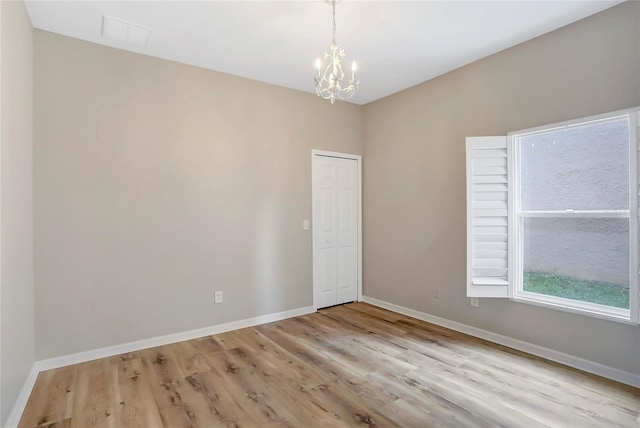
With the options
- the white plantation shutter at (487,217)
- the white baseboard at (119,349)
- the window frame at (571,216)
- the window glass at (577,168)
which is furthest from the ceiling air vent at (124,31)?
the window glass at (577,168)

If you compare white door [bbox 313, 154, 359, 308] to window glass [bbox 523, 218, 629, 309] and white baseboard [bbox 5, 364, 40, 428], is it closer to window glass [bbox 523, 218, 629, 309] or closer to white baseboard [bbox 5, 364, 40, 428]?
window glass [bbox 523, 218, 629, 309]

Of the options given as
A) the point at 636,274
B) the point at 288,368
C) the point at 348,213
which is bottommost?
the point at 288,368

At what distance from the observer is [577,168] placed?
280 centimetres

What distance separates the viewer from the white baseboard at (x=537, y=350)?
251 cm

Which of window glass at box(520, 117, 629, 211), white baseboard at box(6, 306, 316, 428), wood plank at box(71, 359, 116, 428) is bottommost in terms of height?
wood plank at box(71, 359, 116, 428)

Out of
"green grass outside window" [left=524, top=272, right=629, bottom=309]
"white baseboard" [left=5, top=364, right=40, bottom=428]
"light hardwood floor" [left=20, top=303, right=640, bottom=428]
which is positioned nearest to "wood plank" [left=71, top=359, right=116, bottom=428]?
"light hardwood floor" [left=20, top=303, right=640, bottom=428]

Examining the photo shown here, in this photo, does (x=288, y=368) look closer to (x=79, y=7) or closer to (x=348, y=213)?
(x=348, y=213)

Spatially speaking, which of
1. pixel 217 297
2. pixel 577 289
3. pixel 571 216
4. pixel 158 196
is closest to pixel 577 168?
pixel 571 216

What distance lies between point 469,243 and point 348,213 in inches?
73.3

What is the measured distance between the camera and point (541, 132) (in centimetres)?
296

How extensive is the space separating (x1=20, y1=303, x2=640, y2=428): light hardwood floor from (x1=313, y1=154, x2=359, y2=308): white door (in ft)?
3.99

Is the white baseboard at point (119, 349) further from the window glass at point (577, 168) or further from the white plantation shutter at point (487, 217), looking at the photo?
the window glass at point (577, 168)

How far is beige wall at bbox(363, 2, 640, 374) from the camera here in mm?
2566

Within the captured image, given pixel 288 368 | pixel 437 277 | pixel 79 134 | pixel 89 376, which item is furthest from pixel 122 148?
pixel 437 277
